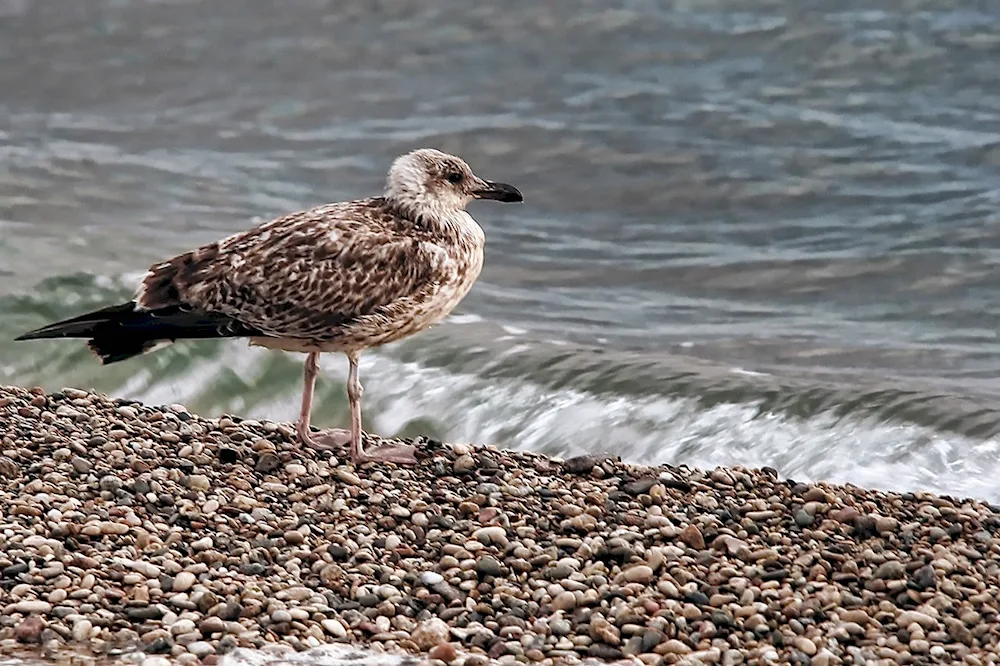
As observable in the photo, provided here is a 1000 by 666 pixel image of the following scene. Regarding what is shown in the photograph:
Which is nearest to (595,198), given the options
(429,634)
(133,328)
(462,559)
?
(133,328)

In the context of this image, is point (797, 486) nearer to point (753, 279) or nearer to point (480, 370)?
point (480, 370)

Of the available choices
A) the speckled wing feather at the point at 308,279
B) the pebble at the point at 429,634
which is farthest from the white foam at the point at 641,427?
the pebble at the point at 429,634

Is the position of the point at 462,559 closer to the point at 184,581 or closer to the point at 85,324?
the point at 184,581

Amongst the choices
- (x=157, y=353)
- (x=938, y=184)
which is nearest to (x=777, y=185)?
(x=938, y=184)

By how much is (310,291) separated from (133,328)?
2.66 feet

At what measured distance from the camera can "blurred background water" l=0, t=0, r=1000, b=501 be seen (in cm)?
1005

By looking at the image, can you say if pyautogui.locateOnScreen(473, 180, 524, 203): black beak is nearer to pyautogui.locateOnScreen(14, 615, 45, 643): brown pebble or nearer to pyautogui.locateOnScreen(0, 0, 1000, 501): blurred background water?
pyautogui.locateOnScreen(0, 0, 1000, 501): blurred background water

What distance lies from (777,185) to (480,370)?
5.03m

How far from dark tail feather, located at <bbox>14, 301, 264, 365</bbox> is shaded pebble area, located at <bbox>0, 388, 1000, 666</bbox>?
0.45 metres

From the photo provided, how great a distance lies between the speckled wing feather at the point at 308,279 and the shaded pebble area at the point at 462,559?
2.11ft

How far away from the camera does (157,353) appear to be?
10984 millimetres

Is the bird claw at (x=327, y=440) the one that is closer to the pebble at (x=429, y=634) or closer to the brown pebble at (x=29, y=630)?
the pebble at (x=429, y=634)

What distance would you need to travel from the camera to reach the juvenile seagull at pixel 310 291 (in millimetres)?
7609

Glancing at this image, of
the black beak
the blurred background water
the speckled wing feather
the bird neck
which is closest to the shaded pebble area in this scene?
the speckled wing feather
